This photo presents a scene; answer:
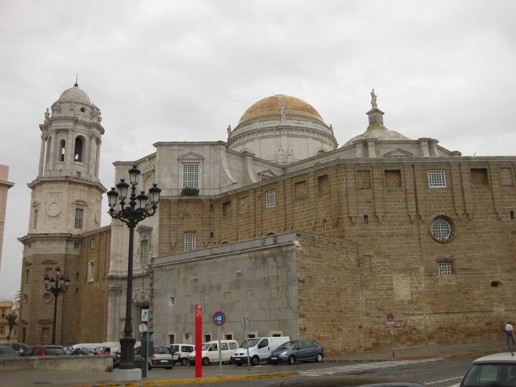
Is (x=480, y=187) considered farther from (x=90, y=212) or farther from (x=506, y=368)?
(x=90, y=212)

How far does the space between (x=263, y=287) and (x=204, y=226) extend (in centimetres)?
1358

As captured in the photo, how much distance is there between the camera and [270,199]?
129 feet

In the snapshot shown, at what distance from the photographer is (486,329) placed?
32.4 m

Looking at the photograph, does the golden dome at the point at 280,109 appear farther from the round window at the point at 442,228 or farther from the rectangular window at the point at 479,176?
the round window at the point at 442,228

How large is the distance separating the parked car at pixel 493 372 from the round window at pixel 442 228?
2691 cm

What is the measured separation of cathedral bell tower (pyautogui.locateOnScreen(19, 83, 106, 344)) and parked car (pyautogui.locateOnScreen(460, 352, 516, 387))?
2036 inches

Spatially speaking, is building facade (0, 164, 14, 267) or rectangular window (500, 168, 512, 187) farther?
building facade (0, 164, 14, 267)

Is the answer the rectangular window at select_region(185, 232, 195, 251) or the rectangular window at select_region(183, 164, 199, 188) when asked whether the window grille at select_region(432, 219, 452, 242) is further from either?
the rectangular window at select_region(183, 164, 199, 188)

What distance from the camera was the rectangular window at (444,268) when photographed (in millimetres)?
33406

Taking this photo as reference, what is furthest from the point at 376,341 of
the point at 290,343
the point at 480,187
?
the point at 480,187

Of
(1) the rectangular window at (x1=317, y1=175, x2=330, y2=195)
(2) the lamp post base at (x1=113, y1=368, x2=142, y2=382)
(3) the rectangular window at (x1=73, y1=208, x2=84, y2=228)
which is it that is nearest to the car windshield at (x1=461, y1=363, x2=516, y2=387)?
(2) the lamp post base at (x1=113, y1=368, x2=142, y2=382)

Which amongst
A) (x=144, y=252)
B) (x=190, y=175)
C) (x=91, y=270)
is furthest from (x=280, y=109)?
(x=91, y=270)

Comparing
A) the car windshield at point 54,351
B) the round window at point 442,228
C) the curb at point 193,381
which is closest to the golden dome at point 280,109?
the round window at point 442,228

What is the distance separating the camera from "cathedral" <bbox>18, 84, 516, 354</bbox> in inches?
1181
